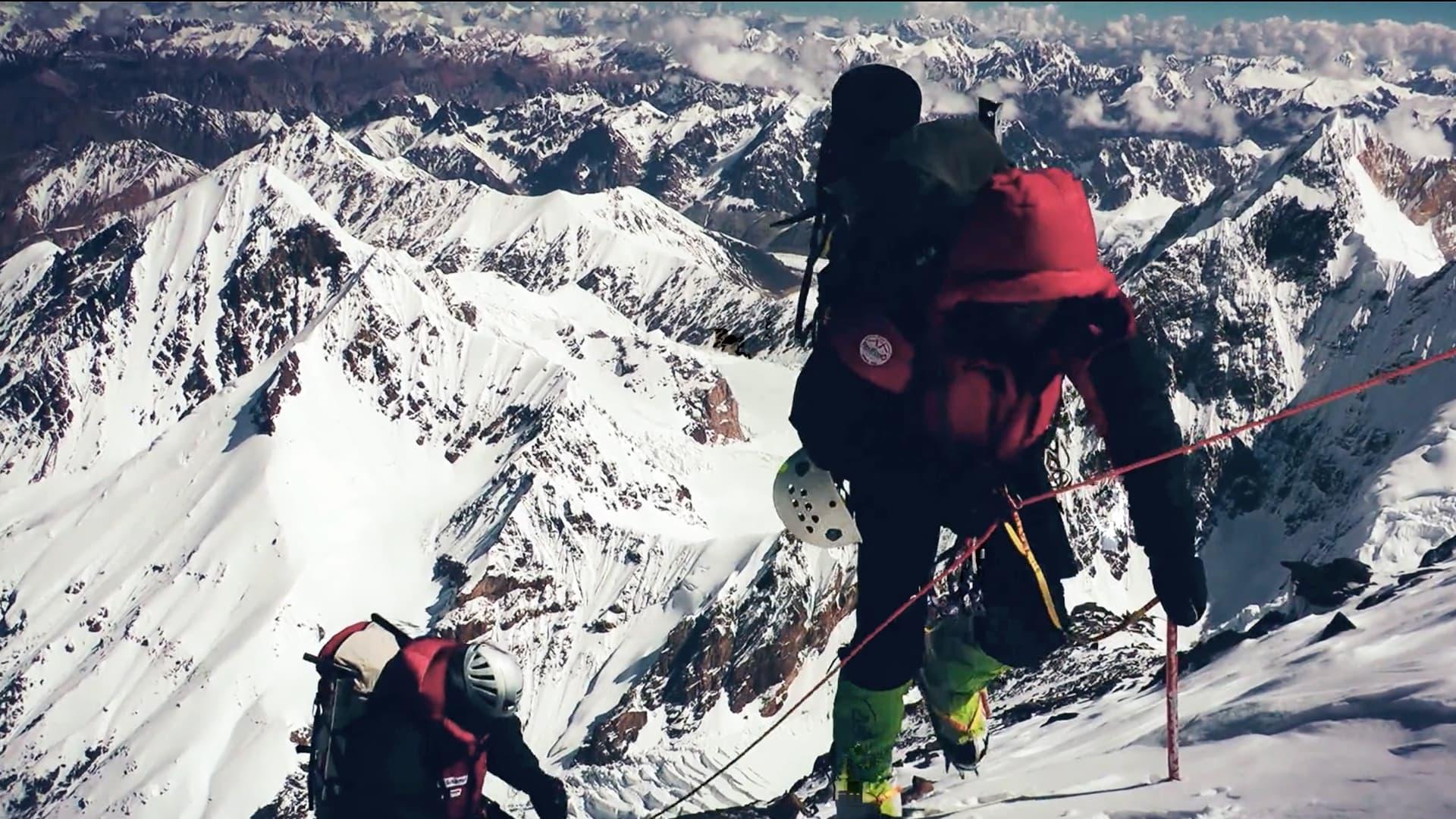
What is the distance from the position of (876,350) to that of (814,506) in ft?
4.90

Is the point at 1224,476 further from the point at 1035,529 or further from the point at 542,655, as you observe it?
the point at 1035,529

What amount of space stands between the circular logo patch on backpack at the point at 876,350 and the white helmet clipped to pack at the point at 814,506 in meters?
1.16

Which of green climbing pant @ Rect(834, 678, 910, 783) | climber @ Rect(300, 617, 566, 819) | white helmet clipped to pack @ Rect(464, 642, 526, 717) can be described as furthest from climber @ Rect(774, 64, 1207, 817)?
climber @ Rect(300, 617, 566, 819)

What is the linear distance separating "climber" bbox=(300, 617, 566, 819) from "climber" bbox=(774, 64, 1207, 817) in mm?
3308

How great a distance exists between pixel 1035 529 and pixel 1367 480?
161 metres

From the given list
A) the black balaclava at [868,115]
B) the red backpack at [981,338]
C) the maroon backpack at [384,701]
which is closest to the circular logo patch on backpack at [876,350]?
the red backpack at [981,338]

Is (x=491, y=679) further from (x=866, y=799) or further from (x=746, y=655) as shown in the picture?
(x=746, y=655)

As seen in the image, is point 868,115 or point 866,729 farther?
point 866,729

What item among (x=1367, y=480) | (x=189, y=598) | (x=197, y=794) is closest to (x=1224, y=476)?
(x=1367, y=480)

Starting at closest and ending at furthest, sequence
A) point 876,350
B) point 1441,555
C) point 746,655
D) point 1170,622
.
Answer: point 876,350, point 1170,622, point 1441,555, point 746,655

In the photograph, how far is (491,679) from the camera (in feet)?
27.8

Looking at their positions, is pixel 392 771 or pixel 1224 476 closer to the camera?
pixel 392 771

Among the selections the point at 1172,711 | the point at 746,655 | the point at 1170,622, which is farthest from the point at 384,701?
the point at 746,655

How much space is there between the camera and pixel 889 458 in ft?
21.8
